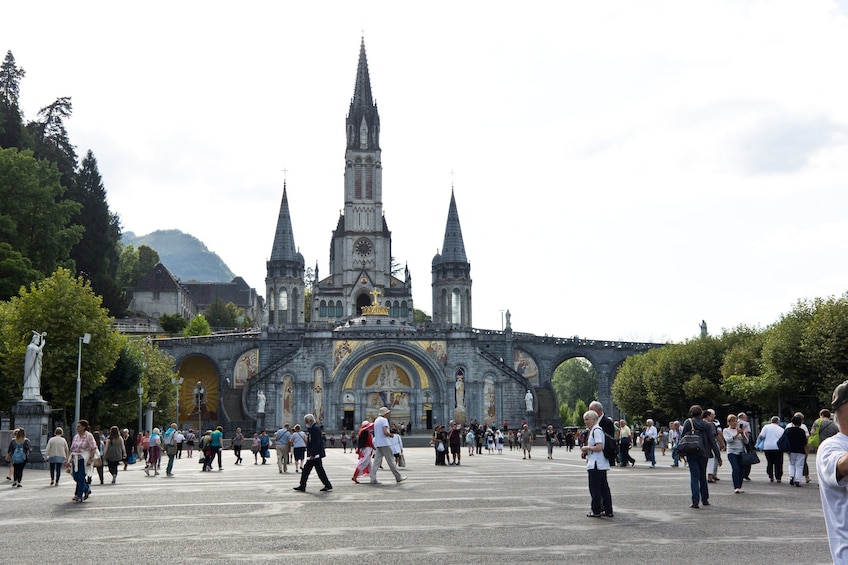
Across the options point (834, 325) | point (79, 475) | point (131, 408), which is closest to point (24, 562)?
point (79, 475)

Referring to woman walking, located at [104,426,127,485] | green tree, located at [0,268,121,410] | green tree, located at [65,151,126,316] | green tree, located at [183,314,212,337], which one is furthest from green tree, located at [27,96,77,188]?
woman walking, located at [104,426,127,485]

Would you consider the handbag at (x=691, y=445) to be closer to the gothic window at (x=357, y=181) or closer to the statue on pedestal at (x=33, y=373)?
the statue on pedestal at (x=33, y=373)

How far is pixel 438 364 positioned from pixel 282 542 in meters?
63.1

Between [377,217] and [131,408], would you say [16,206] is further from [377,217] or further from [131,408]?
[377,217]

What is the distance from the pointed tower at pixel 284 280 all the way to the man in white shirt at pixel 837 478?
9249cm

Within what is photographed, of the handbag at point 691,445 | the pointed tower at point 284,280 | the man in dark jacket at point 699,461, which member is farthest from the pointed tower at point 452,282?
the handbag at point 691,445

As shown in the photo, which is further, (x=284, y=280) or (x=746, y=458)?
(x=284, y=280)

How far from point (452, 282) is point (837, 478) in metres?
91.5

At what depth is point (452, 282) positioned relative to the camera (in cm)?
9656

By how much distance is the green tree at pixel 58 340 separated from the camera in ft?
125

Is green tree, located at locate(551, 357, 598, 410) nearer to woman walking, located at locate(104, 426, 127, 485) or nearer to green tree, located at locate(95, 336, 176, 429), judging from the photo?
green tree, located at locate(95, 336, 176, 429)

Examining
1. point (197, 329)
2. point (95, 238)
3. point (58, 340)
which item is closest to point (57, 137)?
point (95, 238)

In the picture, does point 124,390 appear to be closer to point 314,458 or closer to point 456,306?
point 314,458

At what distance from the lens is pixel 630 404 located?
62.5m
